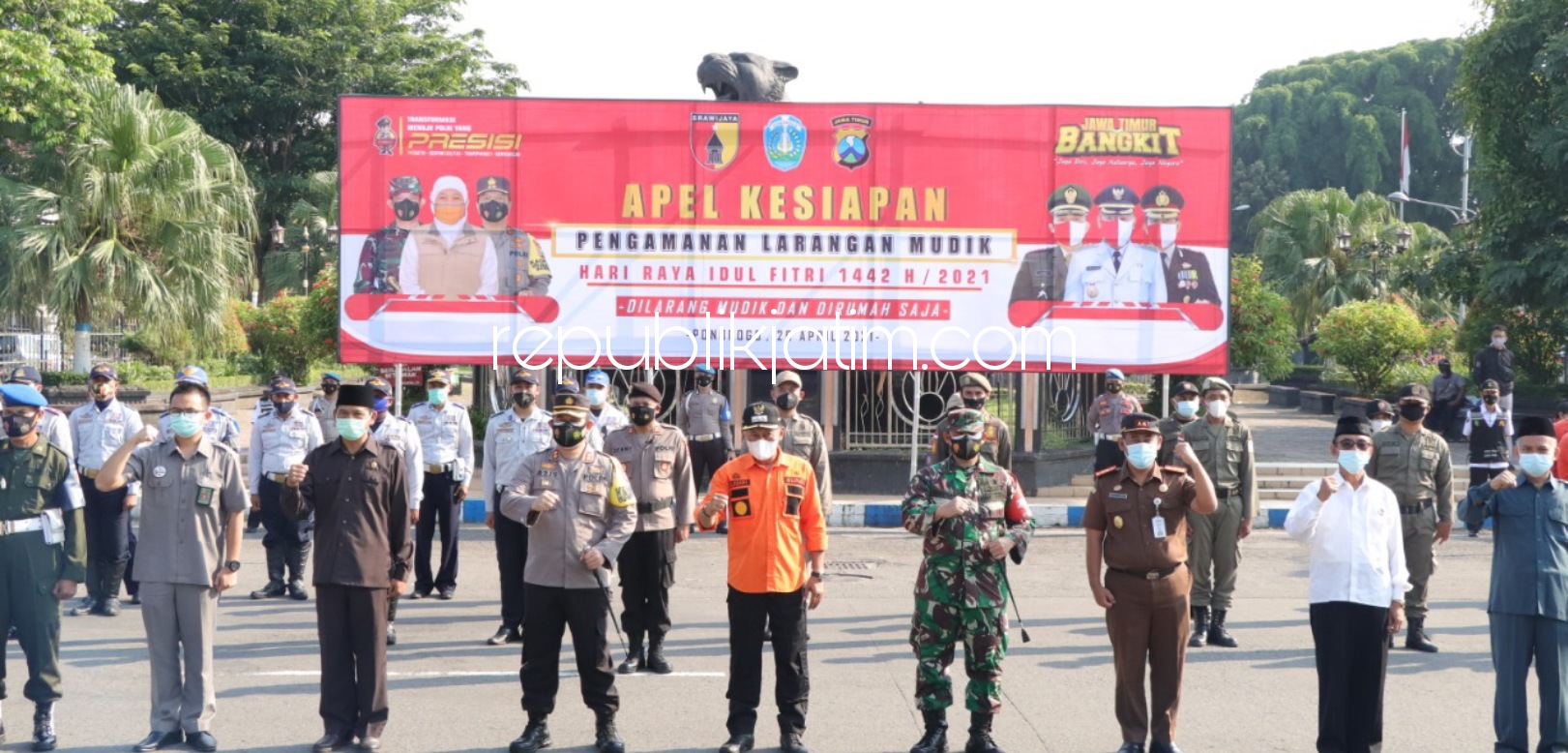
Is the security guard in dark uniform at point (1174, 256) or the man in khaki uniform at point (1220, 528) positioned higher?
the security guard in dark uniform at point (1174, 256)

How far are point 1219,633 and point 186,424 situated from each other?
6.48m

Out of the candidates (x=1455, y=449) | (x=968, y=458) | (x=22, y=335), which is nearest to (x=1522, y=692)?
(x=968, y=458)

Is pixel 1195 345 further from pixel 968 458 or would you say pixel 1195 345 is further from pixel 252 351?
pixel 252 351

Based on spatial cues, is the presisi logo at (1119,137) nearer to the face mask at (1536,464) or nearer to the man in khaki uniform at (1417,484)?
the man in khaki uniform at (1417,484)

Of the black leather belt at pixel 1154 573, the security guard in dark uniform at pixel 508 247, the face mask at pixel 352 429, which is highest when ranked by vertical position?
the security guard in dark uniform at pixel 508 247

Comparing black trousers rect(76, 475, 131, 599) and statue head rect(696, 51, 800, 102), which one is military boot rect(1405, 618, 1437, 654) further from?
statue head rect(696, 51, 800, 102)

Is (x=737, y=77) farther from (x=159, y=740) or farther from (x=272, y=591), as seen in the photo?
(x=159, y=740)

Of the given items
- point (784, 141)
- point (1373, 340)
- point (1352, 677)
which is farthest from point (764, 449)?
point (1373, 340)

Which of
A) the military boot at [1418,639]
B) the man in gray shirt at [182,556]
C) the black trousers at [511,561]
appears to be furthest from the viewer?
the military boot at [1418,639]

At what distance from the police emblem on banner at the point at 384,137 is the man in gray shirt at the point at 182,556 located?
924 cm

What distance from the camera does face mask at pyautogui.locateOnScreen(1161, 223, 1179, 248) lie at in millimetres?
15875

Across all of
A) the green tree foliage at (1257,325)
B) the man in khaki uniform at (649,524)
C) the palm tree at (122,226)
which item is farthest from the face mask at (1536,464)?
the palm tree at (122,226)

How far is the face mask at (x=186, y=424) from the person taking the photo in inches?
273

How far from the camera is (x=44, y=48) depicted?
2339cm
